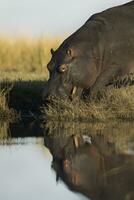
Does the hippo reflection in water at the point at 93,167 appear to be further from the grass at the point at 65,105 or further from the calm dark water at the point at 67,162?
the grass at the point at 65,105

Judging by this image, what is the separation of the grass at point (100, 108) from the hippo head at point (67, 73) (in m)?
0.18

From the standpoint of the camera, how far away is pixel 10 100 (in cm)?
1318

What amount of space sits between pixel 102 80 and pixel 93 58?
1.30 feet

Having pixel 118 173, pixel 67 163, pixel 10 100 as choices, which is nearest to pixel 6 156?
pixel 67 163

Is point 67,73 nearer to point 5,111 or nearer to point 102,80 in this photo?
point 102,80

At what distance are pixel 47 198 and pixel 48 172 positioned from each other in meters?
1.35

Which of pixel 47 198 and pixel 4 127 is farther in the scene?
pixel 4 127

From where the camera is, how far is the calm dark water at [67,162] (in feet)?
19.1

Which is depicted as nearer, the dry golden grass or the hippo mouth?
the hippo mouth

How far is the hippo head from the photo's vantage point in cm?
1108

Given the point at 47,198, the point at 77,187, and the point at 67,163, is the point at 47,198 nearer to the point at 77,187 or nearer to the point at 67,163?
the point at 77,187

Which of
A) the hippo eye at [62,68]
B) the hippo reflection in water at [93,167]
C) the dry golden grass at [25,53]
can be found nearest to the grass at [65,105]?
the hippo eye at [62,68]

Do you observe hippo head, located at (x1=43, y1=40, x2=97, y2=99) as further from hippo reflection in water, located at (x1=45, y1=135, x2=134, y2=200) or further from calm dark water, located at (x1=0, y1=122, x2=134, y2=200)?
hippo reflection in water, located at (x1=45, y1=135, x2=134, y2=200)

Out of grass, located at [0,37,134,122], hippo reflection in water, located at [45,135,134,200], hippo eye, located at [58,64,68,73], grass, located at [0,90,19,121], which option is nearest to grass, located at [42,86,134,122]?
grass, located at [0,37,134,122]
